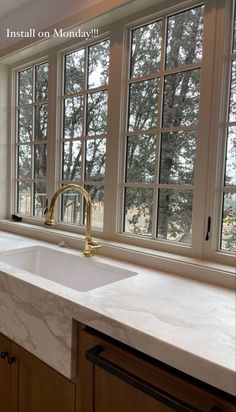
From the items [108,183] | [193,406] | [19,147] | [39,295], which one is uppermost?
[19,147]

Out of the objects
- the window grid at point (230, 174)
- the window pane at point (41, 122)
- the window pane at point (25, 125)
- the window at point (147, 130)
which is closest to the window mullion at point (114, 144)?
the window at point (147, 130)

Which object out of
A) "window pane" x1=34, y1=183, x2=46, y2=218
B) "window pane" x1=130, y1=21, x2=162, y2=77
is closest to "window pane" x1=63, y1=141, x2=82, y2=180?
"window pane" x1=34, y1=183, x2=46, y2=218

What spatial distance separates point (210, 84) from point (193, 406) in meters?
1.16

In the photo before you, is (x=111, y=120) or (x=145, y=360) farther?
(x=111, y=120)

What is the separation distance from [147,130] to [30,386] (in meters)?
1.27

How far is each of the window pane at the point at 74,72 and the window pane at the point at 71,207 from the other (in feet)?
2.26

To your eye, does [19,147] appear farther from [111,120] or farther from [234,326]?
[234,326]

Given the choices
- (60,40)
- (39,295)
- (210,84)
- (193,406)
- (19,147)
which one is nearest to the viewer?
(193,406)

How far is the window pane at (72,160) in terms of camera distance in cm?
188

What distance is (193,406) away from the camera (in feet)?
2.23

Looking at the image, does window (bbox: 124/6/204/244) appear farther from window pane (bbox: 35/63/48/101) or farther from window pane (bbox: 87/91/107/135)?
window pane (bbox: 35/63/48/101)

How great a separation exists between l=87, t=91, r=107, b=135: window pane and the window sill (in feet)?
2.19

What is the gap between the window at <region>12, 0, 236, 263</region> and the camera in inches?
48.6

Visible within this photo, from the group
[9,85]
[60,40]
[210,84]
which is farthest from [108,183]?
[9,85]
